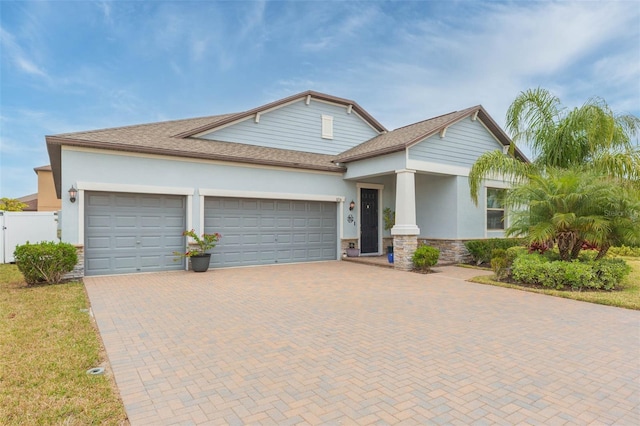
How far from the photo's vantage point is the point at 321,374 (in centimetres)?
402

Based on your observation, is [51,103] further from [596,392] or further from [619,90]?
[619,90]

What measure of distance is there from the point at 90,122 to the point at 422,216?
61.1 ft

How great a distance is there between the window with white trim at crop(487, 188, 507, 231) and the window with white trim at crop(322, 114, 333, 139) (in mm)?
7054

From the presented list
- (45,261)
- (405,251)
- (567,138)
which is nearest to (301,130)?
(405,251)

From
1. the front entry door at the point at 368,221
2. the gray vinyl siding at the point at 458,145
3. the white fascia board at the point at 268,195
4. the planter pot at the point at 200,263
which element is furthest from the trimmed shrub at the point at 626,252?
the planter pot at the point at 200,263

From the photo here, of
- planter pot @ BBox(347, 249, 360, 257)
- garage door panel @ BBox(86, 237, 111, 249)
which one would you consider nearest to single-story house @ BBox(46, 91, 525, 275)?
garage door panel @ BBox(86, 237, 111, 249)

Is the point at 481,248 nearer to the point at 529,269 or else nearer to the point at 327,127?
the point at 529,269

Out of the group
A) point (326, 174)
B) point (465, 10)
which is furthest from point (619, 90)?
point (326, 174)

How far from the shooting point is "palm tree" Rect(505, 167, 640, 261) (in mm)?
8672

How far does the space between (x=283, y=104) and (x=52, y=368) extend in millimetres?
12985

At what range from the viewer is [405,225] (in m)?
12.0

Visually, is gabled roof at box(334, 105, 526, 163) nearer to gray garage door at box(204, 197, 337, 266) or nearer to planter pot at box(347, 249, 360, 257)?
gray garage door at box(204, 197, 337, 266)

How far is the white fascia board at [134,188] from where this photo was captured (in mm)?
10195

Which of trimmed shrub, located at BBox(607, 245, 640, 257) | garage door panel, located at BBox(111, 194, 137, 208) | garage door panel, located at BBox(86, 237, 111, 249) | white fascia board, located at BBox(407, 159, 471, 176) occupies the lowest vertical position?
trimmed shrub, located at BBox(607, 245, 640, 257)
